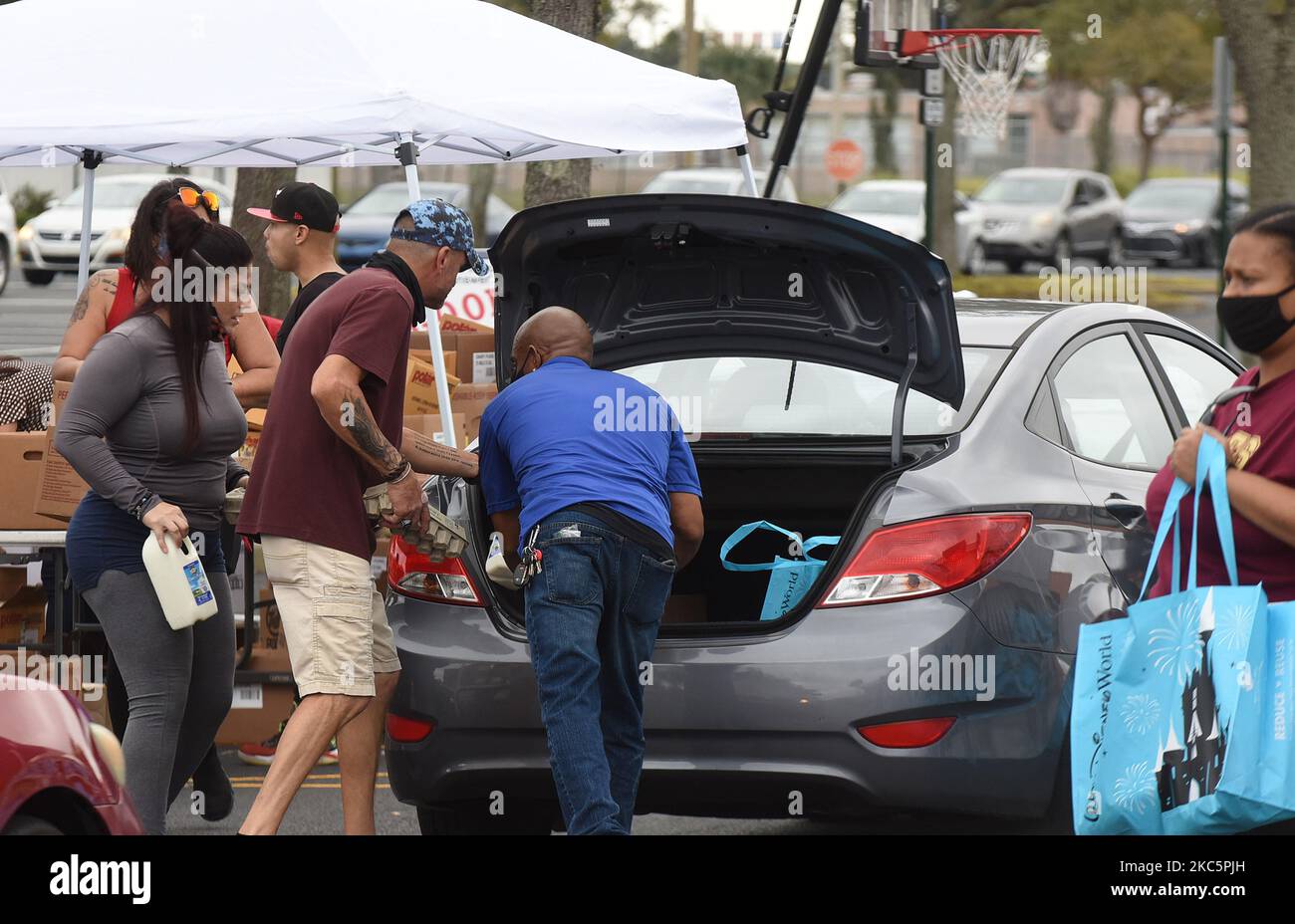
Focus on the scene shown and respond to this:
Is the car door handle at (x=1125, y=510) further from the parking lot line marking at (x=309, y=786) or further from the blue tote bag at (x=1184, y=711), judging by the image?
the parking lot line marking at (x=309, y=786)

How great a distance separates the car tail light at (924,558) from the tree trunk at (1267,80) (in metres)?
9.07

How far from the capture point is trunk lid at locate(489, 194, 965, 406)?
16.2 ft

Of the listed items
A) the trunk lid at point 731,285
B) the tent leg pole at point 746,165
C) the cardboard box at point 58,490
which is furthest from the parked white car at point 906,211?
the trunk lid at point 731,285

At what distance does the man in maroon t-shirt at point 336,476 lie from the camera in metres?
4.75

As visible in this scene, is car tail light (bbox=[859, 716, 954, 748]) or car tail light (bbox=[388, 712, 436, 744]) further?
car tail light (bbox=[388, 712, 436, 744])

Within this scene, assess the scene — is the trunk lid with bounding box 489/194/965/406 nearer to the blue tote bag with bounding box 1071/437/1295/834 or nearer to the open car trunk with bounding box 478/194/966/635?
the open car trunk with bounding box 478/194/966/635

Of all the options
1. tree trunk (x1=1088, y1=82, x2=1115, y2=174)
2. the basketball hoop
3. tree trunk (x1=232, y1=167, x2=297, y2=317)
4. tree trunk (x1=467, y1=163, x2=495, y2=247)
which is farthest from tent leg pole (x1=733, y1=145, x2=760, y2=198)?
tree trunk (x1=1088, y1=82, x2=1115, y2=174)

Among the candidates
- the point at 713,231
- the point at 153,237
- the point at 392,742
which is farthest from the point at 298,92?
the point at 392,742

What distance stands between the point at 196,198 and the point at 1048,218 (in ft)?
87.0

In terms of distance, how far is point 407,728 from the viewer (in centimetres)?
488

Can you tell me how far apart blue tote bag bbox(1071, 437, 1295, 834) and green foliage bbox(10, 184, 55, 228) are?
1210 inches

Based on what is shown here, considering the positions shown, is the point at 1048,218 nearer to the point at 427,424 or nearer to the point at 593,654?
the point at 427,424
